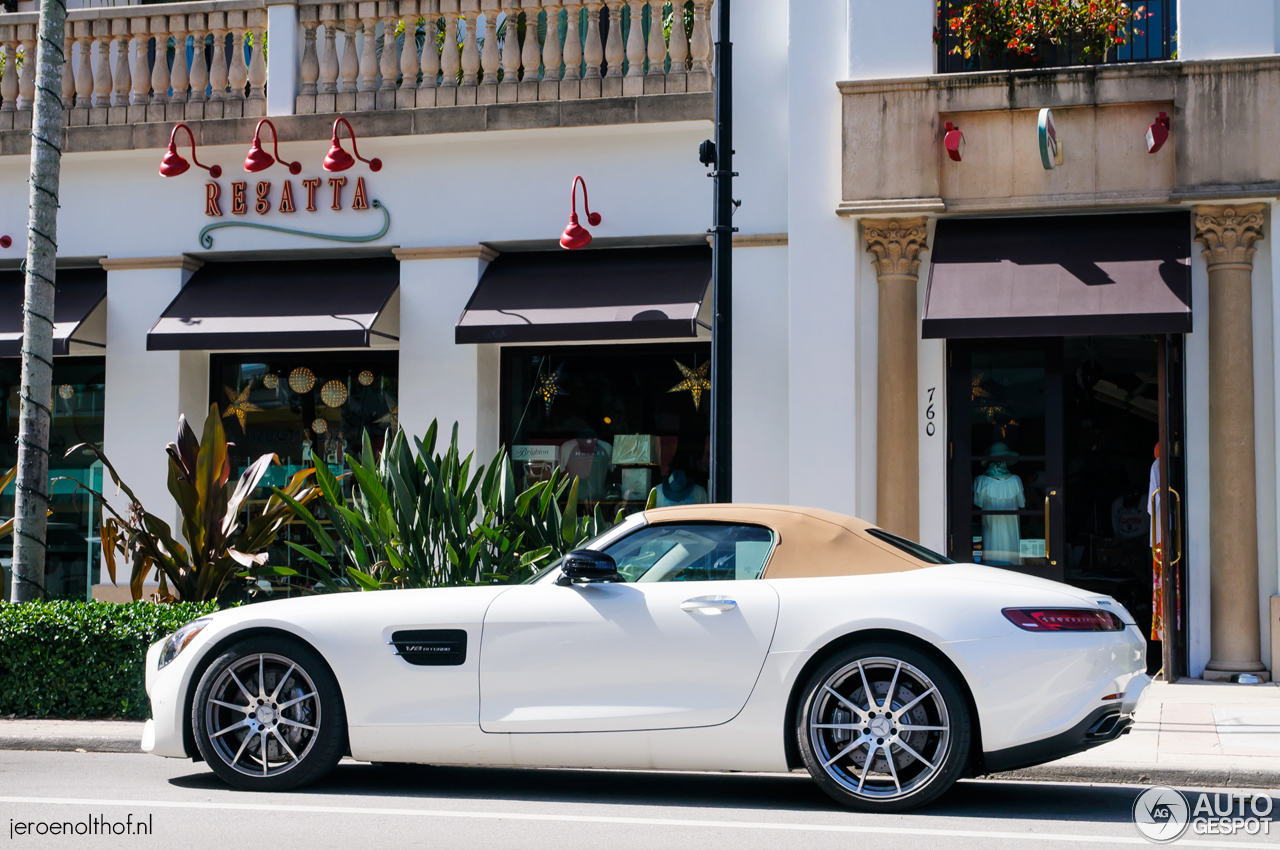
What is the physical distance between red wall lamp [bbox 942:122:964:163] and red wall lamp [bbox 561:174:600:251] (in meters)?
3.19

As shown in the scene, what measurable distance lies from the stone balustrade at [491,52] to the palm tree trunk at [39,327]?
128 inches

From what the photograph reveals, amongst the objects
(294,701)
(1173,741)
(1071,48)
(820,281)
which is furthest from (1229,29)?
(294,701)

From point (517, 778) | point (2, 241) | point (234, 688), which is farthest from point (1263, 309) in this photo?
point (2, 241)

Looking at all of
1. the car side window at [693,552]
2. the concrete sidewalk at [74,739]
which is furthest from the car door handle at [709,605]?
the concrete sidewalk at [74,739]

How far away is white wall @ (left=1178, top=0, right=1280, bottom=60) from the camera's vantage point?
11.0m

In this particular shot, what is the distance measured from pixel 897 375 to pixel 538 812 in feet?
20.9

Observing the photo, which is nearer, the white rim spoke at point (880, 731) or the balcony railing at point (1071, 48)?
the white rim spoke at point (880, 731)

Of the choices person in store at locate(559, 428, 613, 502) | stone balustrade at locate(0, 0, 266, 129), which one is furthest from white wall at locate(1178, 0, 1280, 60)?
stone balustrade at locate(0, 0, 266, 129)

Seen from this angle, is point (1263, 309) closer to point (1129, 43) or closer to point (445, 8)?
point (1129, 43)

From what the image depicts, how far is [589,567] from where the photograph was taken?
624cm

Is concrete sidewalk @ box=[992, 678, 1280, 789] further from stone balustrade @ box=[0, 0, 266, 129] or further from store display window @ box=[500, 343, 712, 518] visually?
stone balustrade @ box=[0, 0, 266, 129]

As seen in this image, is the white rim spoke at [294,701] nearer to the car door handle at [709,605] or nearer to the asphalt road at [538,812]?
the asphalt road at [538,812]

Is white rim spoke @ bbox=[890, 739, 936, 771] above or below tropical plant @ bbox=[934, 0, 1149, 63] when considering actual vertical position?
below

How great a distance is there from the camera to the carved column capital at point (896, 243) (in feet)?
38.1
